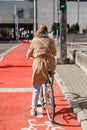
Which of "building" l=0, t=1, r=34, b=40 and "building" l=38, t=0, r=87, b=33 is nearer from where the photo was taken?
"building" l=38, t=0, r=87, b=33

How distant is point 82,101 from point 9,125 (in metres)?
2.34

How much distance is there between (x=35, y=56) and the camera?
8312 mm

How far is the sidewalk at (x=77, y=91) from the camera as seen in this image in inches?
326

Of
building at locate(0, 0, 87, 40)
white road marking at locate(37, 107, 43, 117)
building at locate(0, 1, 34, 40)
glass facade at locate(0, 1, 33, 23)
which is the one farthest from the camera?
glass facade at locate(0, 1, 33, 23)

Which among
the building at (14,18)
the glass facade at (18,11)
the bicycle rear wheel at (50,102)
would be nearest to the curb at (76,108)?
Result: the bicycle rear wheel at (50,102)

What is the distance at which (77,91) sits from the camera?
1116cm

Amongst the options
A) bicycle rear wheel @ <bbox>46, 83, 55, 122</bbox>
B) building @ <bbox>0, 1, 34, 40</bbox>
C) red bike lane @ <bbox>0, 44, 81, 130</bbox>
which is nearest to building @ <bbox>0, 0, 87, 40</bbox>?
building @ <bbox>0, 1, 34, 40</bbox>

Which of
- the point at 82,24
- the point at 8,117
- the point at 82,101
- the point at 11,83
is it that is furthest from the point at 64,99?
the point at 82,24

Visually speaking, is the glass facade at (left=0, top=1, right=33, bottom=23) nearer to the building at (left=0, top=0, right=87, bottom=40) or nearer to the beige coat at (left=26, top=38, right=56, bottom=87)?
the building at (left=0, top=0, right=87, bottom=40)

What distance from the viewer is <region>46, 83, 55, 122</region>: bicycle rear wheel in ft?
26.0

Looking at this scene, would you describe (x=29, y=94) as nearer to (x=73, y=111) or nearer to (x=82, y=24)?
(x=73, y=111)

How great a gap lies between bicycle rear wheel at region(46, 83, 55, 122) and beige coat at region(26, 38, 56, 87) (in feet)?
0.76

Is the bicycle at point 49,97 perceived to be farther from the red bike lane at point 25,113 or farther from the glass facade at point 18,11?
the glass facade at point 18,11

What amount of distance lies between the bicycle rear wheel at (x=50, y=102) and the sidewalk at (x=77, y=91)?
51 cm
